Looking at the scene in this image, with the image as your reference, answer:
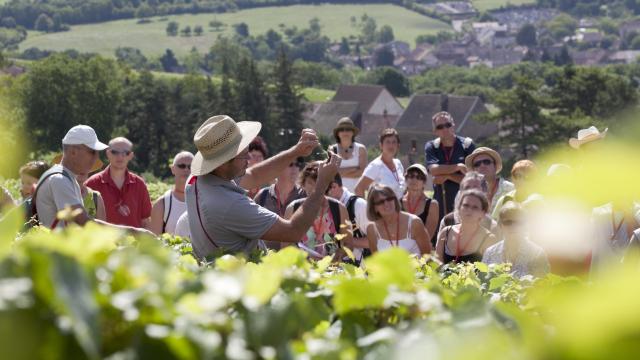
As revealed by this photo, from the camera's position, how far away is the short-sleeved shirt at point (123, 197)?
9.28 m

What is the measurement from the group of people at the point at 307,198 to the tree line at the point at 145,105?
79869 millimetres

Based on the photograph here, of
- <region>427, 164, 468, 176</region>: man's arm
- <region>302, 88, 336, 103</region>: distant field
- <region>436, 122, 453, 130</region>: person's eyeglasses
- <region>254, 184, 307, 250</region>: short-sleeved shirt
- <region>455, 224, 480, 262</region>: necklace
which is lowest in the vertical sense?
<region>302, 88, 336, 103</region>: distant field

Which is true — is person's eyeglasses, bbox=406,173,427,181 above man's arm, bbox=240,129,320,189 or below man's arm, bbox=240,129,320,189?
below

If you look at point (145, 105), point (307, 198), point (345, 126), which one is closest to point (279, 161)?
point (307, 198)

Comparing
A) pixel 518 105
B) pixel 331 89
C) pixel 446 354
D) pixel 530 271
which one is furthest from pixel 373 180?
pixel 331 89

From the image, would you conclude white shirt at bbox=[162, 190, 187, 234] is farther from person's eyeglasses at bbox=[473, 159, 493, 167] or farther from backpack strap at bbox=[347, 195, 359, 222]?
person's eyeglasses at bbox=[473, 159, 493, 167]

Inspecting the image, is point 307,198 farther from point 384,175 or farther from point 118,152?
point 384,175

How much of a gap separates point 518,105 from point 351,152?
75669 millimetres

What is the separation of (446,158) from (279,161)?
4512mm

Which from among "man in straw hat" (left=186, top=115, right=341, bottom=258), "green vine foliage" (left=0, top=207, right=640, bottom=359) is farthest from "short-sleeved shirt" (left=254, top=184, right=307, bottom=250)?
"green vine foliage" (left=0, top=207, right=640, bottom=359)

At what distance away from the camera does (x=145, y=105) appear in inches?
3942

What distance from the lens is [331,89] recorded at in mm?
182500

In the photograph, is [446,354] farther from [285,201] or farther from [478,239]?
[285,201]

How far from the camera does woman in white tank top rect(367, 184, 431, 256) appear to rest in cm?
836
